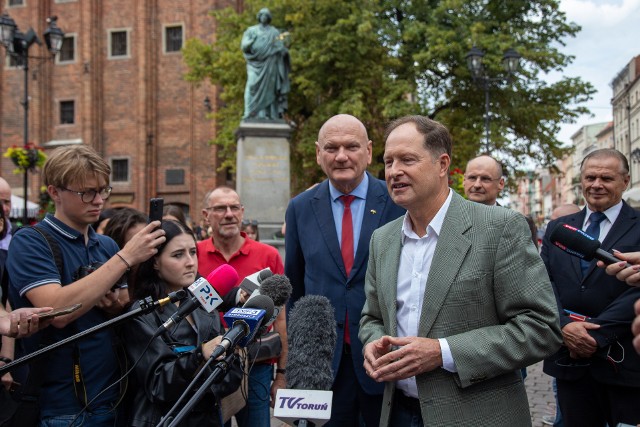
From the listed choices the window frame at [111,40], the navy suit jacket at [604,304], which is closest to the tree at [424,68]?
the window frame at [111,40]

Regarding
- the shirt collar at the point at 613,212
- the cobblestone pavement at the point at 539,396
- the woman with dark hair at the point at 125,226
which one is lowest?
the cobblestone pavement at the point at 539,396

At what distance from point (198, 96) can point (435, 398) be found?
31.8 meters

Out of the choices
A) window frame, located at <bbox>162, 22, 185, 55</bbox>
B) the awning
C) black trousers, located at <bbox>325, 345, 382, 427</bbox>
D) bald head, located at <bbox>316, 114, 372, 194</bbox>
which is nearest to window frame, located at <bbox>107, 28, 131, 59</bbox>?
window frame, located at <bbox>162, 22, 185, 55</bbox>

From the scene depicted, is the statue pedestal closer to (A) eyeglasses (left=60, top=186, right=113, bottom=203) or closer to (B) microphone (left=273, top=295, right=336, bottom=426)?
(A) eyeglasses (left=60, top=186, right=113, bottom=203)

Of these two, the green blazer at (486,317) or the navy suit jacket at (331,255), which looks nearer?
the green blazer at (486,317)

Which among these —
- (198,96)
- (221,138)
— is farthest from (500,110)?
(198,96)

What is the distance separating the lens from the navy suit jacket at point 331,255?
347 centimetres

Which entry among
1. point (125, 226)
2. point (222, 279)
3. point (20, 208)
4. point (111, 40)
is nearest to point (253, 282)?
point (222, 279)

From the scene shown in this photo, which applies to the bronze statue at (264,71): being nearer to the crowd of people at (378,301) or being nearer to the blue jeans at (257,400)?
the blue jeans at (257,400)

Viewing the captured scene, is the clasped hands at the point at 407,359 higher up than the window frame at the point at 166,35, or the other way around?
the window frame at the point at 166,35

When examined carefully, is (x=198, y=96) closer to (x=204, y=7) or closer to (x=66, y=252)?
(x=204, y=7)

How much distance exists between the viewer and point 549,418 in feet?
20.0

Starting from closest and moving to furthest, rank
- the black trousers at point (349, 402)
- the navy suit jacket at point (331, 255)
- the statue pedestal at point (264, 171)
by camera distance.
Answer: the black trousers at point (349, 402)
the navy suit jacket at point (331, 255)
the statue pedestal at point (264, 171)

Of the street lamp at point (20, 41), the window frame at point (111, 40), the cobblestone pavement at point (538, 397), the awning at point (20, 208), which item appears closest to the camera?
the cobblestone pavement at point (538, 397)
